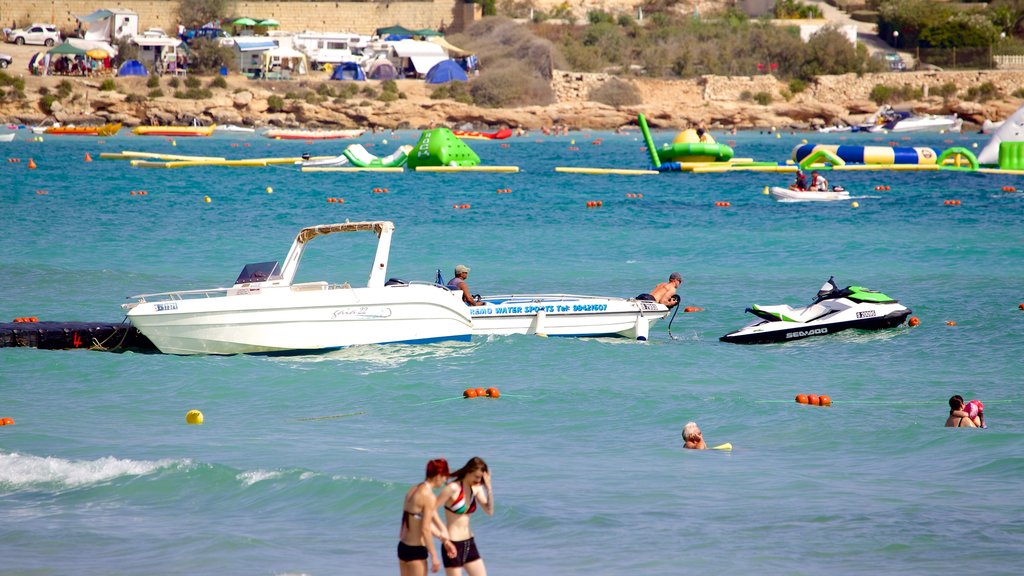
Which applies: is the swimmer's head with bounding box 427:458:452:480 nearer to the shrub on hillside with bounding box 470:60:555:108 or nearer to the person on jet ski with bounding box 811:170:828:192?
the person on jet ski with bounding box 811:170:828:192

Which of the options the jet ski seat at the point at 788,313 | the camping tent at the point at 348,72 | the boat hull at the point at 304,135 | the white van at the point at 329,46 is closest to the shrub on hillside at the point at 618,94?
the camping tent at the point at 348,72

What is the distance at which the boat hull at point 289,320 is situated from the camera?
1714 centimetres

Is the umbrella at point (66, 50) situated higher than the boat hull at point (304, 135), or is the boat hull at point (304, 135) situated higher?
the umbrella at point (66, 50)

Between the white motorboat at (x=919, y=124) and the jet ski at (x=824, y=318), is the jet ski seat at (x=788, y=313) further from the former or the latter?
the white motorboat at (x=919, y=124)

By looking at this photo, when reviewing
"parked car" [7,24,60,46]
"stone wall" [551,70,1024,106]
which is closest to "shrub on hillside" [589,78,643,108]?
"stone wall" [551,70,1024,106]

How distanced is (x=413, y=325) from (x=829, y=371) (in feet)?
19.7

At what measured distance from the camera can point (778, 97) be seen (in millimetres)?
106062

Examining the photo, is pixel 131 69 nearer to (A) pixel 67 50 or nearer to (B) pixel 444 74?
(A) pixel 67 50

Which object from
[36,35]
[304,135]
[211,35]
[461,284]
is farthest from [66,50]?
[461,284]

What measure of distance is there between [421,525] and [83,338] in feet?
37.0

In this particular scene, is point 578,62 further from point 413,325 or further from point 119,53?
point 413,325

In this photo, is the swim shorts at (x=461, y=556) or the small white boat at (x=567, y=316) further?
the small white boat at (x=567, y=316)

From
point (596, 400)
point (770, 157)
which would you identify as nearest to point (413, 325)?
point (596, 400)

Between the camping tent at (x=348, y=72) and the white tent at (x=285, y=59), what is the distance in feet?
11.4
